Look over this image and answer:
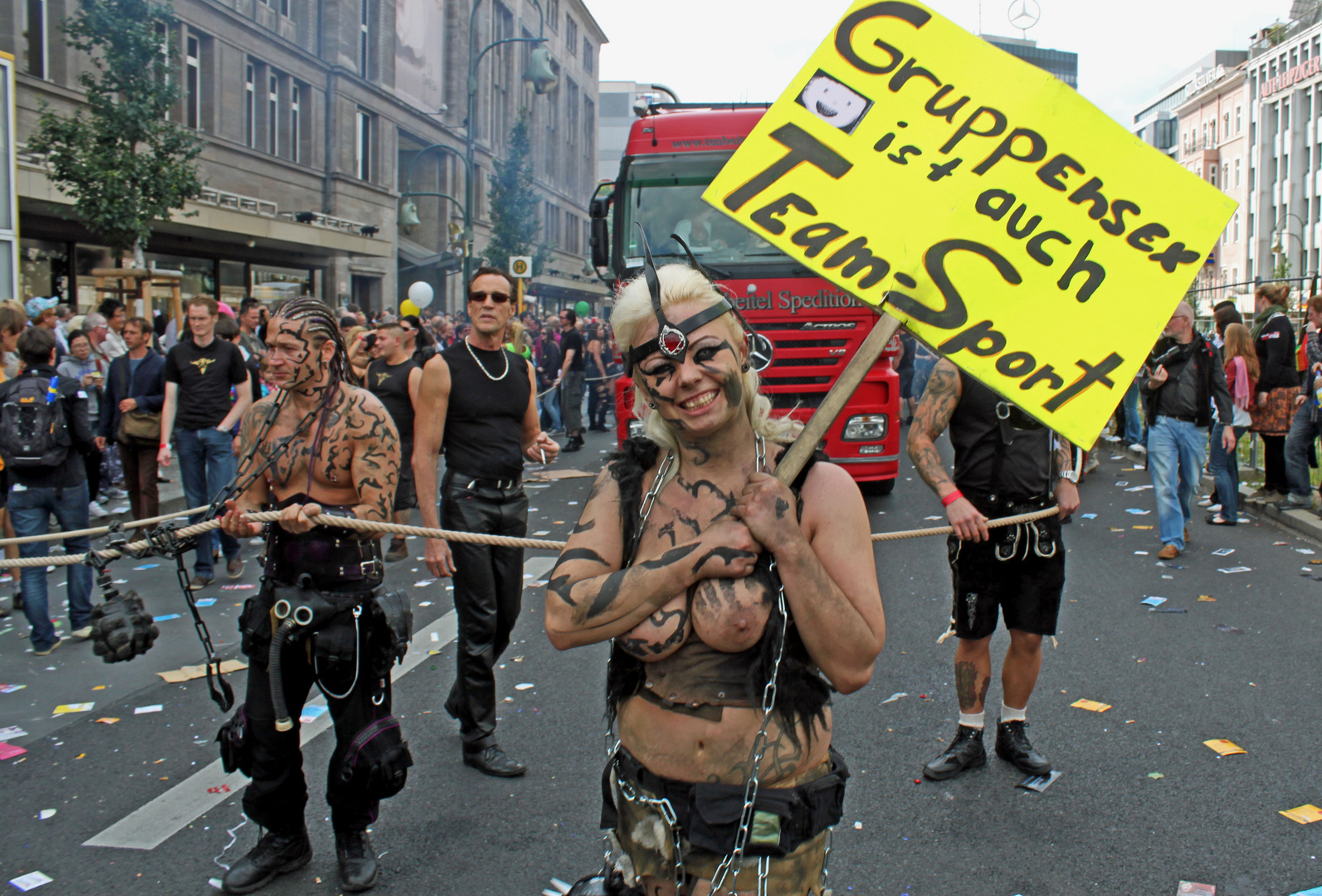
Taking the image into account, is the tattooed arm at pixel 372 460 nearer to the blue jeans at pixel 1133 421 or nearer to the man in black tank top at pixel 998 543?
the man in black tank top at pixel 998 543

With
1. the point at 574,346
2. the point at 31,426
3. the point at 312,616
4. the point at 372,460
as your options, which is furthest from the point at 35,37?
the point at 312,616

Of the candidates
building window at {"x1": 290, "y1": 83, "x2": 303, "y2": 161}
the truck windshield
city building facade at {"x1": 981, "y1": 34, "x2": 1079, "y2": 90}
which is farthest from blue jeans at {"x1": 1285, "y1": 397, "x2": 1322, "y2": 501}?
city building facade at {"x1": 981, "y1": 34, "x2": 1079, "y2": 90}

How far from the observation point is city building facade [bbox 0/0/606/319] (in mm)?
20406

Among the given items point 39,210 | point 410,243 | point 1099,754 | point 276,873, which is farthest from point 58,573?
point 410,243

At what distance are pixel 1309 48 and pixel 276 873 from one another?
302ft

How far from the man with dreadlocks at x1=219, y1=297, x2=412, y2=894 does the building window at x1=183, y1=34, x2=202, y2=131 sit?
26717 millimetres

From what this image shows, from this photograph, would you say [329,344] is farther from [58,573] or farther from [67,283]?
[67,283]

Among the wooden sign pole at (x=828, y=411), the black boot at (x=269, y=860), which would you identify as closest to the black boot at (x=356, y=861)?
the black boot at (x=269, y=860)

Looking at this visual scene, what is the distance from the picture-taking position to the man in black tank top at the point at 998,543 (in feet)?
14.2

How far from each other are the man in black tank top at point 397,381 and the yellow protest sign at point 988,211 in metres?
6.17

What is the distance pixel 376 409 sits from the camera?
12.5ft

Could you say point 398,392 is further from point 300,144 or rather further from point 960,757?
point 300,144

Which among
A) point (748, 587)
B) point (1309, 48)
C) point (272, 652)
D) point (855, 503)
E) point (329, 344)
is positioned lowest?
point (272, 652)

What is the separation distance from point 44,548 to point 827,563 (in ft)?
21.6
